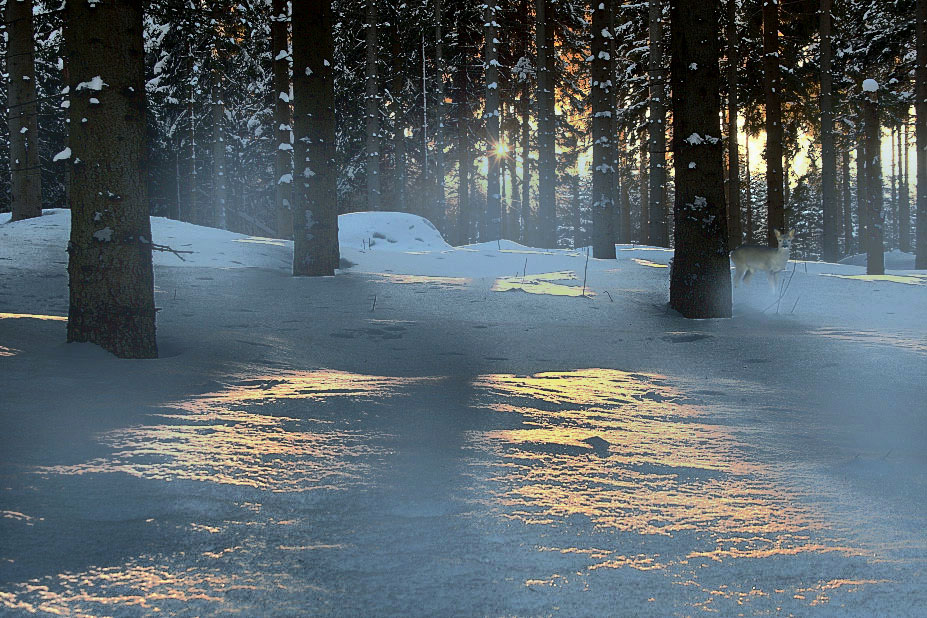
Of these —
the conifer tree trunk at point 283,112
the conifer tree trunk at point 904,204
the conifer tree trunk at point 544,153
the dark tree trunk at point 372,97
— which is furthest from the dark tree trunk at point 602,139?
the conifer tree trunk at point 904,204

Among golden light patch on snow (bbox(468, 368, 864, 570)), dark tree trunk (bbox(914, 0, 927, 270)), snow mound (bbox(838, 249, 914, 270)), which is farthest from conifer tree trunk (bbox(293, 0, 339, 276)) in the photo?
snow mound (bbox(838, 249, 914, 270))

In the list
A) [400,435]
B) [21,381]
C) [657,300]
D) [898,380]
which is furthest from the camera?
[657,300]

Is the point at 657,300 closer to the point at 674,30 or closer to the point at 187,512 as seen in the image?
the point at 674,30

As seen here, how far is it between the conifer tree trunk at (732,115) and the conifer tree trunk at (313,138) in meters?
14.5

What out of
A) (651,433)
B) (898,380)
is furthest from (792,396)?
(651,433)

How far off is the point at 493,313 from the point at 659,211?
15.4m

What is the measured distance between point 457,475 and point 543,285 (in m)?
8.39

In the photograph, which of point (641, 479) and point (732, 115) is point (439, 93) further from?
point (641, 479)

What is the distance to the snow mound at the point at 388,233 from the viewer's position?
56.1 ft

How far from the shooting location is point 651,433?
150 inches

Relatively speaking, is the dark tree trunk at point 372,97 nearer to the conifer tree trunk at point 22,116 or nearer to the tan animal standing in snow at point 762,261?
the conifer tree trunk at point 22,116

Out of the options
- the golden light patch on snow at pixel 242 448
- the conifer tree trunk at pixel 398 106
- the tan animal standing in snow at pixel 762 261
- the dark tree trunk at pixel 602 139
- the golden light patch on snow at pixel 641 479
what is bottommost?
the golden light patch on snow at pixel 641 479

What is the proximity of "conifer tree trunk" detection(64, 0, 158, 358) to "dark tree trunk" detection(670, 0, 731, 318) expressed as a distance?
6083 mm

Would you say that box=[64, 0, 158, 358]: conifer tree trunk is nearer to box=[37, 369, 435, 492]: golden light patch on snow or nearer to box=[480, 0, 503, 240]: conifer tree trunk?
box=[37, 369, 435, 492]: golden light patch on snow
